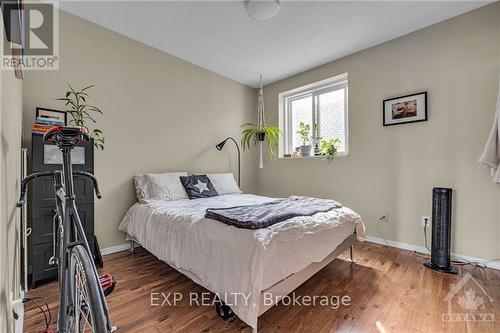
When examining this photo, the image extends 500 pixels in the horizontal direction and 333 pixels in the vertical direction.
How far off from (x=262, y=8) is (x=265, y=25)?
0.35 m

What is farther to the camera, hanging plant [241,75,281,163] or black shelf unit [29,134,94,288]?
hanging plant [241,75,281,163]

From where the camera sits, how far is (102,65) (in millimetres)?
2506

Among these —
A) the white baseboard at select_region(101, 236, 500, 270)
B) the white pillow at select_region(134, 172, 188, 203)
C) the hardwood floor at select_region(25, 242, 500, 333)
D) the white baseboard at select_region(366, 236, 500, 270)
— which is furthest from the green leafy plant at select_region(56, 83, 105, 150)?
the white baseboard at select_region(366, 236, 500, 270)

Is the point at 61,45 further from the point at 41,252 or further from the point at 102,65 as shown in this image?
the point at 41,252

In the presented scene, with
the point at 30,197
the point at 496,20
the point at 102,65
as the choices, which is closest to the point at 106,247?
the point at 30,197

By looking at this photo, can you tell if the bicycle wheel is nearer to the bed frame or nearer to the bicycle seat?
the bicycle seat

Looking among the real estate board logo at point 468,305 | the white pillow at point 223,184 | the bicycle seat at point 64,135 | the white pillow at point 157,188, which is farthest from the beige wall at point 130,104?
the real estate board logo at point 468,305

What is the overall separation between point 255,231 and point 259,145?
2949 mm

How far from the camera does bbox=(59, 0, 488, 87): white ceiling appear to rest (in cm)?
217

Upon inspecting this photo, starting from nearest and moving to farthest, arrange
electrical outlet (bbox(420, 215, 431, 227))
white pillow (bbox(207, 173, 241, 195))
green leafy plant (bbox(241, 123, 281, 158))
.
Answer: electrical outlet (bbox(420, 215, 431, 227)) < white pillow (bbox(207, 173, 241, 195)) < green leafy plant (bbox(241, 123, 281, 158))

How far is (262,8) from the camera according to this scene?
2102 mm

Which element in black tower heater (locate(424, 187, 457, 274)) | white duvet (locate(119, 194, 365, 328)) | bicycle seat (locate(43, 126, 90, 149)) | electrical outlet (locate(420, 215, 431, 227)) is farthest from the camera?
electrical outlet (locate(420, 215, 431, 227))

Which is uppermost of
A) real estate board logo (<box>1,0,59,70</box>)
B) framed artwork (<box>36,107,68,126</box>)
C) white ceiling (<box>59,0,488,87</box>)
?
white ceiling (<box>59,0,488,87</box>)

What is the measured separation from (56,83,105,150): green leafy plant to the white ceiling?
32.8 inches
